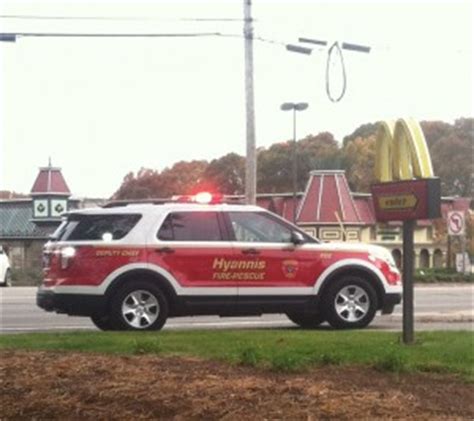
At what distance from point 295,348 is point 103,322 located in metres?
4.06

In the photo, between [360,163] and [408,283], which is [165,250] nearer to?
[408,283]

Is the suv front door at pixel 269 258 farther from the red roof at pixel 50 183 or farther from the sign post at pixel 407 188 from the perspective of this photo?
the red roof at pixel 50 183

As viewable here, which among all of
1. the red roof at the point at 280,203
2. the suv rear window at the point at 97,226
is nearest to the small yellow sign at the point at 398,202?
the suv rear window at the point at 97,226

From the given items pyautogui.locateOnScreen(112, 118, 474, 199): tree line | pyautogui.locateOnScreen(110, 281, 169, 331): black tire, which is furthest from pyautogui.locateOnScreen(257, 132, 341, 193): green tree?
pyautogui.locateOnScreen(110, 281, 169, 331): black tire

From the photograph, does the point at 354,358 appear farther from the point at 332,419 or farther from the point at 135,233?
the point at 135,233

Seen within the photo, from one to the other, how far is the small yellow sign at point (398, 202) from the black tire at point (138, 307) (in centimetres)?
322

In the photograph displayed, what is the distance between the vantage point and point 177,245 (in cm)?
1172

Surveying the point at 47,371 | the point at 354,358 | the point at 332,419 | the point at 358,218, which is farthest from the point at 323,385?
the point at 358,218

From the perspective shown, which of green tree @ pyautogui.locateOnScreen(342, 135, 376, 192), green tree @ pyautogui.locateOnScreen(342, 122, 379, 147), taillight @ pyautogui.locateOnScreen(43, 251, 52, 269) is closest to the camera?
taillight @ pyautogui.locateOnScreen(43, 251, 52, 269)

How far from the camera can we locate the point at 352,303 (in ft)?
40.0

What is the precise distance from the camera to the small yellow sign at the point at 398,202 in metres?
9.14

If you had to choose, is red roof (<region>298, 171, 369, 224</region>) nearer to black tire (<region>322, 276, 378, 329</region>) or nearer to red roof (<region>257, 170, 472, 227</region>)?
red roof (<region>257, 170, 472, 227</region>)

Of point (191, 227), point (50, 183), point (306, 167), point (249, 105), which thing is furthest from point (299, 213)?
point (191, 227)

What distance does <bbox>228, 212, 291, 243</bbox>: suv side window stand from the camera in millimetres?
12062
